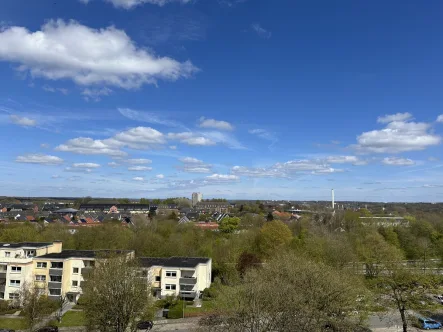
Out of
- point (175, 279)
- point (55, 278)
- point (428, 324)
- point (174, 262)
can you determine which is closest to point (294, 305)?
point (428, 324)

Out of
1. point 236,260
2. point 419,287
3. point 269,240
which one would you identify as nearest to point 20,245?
point 236,260

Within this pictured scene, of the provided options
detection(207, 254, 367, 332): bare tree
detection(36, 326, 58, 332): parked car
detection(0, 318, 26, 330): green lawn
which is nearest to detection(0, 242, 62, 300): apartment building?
detection(0, 318, 26, 330): green lawn

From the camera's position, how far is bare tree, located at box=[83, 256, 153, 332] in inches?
989

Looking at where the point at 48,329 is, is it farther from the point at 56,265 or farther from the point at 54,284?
the point at 56,265

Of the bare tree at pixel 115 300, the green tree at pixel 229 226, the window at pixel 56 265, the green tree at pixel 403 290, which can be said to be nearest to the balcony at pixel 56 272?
the window at pixel 56 265

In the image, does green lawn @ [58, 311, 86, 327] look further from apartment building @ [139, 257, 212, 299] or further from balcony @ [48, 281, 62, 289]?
apartment building @ [139, 257, 212, 299]

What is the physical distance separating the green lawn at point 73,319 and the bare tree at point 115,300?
6765mm

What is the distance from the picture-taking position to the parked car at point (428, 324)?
92.6ft

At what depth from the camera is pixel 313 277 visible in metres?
23.0

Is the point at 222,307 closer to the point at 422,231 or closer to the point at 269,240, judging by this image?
the point at 269,240

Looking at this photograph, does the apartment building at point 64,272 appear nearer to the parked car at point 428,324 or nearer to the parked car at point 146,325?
the parked car at point 146,325

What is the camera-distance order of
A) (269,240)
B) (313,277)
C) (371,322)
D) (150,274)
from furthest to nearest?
(269,240) → (150,274) → (371,322) → (313,277)

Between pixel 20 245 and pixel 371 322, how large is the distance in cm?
4227

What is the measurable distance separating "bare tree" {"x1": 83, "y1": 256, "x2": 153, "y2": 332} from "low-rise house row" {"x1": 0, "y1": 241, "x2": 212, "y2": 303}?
39.4ft
